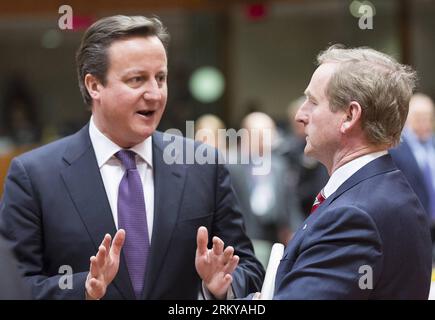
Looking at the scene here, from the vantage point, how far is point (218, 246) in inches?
106

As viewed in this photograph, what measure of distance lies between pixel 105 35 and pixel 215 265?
971 millimetres

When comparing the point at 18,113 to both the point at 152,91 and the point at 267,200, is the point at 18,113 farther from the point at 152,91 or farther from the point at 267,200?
the point at 152,91

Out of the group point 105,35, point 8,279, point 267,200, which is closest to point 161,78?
point 105,35

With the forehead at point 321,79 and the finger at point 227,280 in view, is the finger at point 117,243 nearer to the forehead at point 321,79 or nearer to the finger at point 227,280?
the finger at point 227,280

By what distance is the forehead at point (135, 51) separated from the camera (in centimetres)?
296

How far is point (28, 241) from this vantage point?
2.86 meters

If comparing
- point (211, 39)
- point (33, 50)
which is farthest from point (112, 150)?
point (33, 50)

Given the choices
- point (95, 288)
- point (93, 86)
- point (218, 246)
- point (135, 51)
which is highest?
point (135, 51)

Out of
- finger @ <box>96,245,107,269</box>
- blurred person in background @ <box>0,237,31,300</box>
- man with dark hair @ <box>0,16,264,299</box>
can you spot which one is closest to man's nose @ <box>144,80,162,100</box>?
man with dark hair @ <box>0,16,264,299</box>

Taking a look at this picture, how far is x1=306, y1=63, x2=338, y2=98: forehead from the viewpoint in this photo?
2.59 meters

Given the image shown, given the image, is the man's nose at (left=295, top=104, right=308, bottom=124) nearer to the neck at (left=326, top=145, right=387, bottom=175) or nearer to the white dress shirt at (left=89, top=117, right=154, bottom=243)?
the neck at (left=326, top=145, right=387, bottom=175)

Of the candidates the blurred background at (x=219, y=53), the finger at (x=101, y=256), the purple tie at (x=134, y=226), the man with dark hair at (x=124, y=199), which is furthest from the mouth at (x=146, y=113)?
the blurred background at (x=219, y=53)

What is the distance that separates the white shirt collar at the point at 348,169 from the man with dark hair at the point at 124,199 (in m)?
0.46

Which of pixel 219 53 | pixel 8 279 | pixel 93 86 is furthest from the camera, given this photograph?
pixel 219 53
